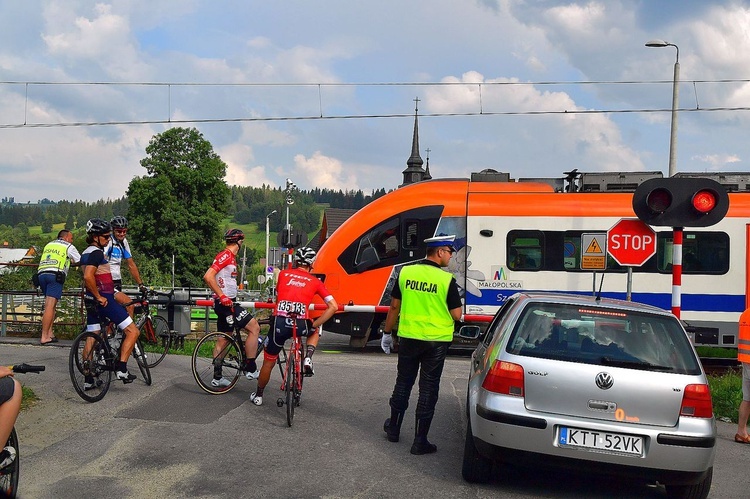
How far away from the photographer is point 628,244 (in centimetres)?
1133

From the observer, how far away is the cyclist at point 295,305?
26.2 ft

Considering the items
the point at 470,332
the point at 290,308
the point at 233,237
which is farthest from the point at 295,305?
the point at 470,332

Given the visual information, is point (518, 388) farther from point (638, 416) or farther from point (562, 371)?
point (638, 416)

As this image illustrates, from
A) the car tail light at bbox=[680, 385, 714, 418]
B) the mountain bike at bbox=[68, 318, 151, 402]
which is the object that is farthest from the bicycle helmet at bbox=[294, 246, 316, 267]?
the car tail light at bbox=[680, 385, 714, 418]

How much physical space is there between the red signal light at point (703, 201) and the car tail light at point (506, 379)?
4943 mm

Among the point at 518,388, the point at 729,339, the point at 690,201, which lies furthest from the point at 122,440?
the point at 729,339

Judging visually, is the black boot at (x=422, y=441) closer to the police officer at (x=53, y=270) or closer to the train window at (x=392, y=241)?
the police officer at (x=53, y=270)

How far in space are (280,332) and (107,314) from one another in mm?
1850

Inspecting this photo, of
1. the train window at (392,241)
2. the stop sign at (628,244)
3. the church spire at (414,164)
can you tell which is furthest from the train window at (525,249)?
the church spire at (414,164)

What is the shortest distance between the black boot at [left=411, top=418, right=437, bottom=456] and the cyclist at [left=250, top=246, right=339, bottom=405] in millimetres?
1578

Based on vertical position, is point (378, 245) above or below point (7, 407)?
above

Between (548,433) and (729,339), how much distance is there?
11.4 meters

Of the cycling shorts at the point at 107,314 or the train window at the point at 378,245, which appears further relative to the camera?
the train window at the point at 378,245

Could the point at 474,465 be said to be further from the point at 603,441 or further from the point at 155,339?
the point at 155,339
